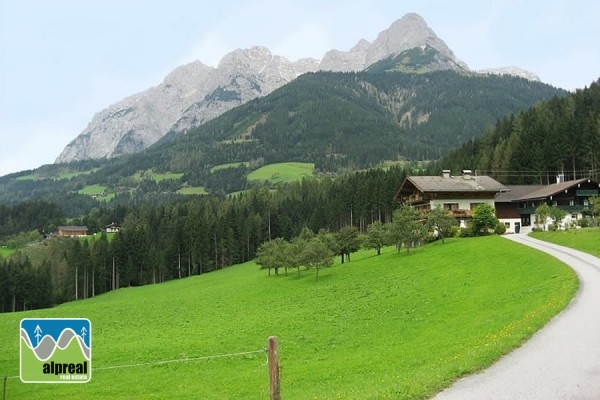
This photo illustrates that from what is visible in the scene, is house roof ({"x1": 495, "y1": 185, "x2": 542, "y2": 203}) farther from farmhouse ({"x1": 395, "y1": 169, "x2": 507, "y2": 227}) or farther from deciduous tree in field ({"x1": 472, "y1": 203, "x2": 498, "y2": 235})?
deciduous tree in field ({"x1": 472, "y1": 203, "x2": 498, "y2": 235})

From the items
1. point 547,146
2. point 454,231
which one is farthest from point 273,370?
point 547,146

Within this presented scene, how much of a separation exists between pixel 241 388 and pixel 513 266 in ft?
109

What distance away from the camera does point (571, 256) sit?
46562mm

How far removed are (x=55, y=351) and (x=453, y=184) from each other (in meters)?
84.2

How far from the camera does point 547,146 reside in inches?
4875

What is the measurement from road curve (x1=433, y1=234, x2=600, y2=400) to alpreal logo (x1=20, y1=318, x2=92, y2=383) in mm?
9501

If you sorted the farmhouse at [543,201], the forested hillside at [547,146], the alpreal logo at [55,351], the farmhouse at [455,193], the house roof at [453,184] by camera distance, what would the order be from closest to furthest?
the alpreal logo at [55,351] < the house roof at [453,184] < the farmhouse at [455,193] < the farmhouse at [543,201] < the forested hillside at [547,146]

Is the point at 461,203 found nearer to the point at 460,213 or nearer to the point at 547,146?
the point at 460,213

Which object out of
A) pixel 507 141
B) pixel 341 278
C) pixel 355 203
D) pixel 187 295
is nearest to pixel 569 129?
pixel 507 141

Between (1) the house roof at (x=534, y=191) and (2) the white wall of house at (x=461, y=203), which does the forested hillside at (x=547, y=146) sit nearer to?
(1) the house roof at (x=534, y=191)

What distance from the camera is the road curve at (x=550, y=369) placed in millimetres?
13852

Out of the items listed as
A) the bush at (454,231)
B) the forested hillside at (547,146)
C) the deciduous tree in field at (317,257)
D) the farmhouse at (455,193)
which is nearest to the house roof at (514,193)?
the farmhouse at (455,193)

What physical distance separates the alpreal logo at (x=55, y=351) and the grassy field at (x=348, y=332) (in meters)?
8.04

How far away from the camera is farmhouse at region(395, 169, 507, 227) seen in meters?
86.8
